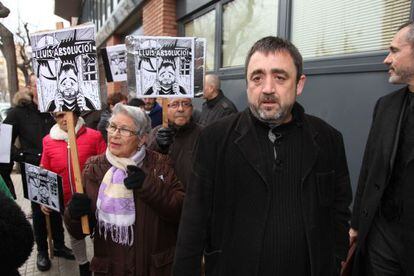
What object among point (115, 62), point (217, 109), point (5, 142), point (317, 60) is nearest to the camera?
point (5, 142)

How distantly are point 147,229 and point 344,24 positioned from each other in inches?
102

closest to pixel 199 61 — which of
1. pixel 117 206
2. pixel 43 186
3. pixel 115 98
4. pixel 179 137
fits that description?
pixel 179 137

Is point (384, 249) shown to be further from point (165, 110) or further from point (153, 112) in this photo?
point (153, 112)

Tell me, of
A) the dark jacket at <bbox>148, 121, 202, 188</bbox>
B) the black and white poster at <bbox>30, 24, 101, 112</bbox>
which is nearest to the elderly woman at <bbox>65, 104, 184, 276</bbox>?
the black and white poster at <bbox>30, 24, 101, 112</bbox>

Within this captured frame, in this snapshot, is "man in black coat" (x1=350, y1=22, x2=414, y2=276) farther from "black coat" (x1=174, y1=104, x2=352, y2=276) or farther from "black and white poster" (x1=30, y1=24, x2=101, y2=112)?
"black and white poster" (x1=30, y1=24, x2=101, y2=112)

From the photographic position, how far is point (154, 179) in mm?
2160

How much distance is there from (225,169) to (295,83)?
531 mm

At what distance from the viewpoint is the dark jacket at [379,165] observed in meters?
2.04

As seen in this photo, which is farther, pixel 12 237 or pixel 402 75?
pixel 402 75

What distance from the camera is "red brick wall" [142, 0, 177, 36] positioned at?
6.91 metres

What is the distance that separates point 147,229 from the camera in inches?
87.3

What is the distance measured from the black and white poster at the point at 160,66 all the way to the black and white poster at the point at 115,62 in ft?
2.62

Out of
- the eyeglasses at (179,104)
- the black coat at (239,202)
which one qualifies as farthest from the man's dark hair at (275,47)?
the eyeglasses at (179,104)

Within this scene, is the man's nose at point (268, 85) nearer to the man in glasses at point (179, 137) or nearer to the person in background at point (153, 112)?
the man in glasses at point (179, 137)
